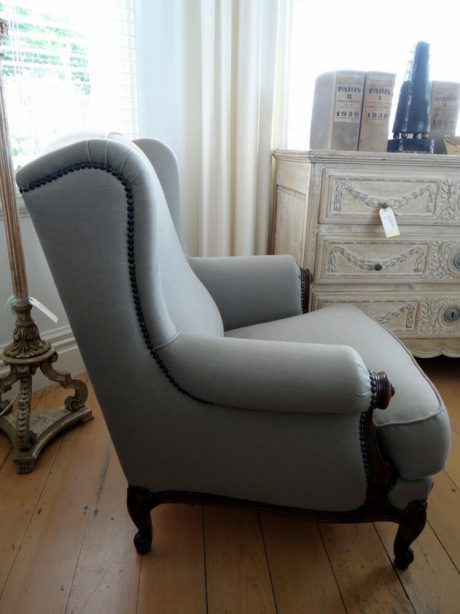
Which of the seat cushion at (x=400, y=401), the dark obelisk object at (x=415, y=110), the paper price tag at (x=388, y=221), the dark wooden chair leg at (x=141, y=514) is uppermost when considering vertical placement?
the dark obelisk object at (x=415, y=110)

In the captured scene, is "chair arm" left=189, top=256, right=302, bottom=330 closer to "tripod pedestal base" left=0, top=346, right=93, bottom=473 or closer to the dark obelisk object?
"tripod pedestal base" left=0, top=346, right=93, bottom=473

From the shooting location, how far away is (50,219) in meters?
0.74

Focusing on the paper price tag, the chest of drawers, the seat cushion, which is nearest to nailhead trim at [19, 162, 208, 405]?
the seat cushion

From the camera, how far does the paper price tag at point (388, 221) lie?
1538 mm

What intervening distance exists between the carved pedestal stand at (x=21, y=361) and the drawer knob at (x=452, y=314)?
1405mm

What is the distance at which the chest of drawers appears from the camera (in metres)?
1.52

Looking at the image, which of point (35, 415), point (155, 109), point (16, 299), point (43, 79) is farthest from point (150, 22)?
point (35, 415)

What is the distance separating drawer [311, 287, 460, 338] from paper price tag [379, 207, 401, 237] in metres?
0.25

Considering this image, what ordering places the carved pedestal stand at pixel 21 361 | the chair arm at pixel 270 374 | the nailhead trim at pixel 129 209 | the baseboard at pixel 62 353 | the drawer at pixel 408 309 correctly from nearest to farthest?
the nailhead trim at pixel 129 209
the chair arm at pixel 270 374
the carved pedestal stand at pixel 21 361
the drawer at pixel 408 309
the baseboard at pixel 62 353

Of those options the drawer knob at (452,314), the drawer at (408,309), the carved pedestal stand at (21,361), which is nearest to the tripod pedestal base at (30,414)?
the carved pedestal stand at (21,361)

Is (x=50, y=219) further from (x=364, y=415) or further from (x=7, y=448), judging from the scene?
(x=7, y=448)

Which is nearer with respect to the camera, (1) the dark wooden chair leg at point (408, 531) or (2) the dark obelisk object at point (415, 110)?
(1) the dark wooden chair leg at point (408, 531)

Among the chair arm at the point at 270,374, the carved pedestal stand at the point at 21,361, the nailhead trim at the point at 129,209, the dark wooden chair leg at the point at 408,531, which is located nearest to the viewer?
the nailhead trim at the point at 129,209

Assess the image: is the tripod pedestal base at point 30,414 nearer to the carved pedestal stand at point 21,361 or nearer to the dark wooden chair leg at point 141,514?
the carved pedestal stand at point 21,361
